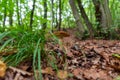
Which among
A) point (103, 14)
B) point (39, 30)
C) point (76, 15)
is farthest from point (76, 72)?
point (103, 14)

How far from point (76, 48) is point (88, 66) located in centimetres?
67

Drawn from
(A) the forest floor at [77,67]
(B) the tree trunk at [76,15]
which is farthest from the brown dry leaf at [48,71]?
(B) the tree trunk at [76,15]

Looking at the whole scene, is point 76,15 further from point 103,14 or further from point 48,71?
point 48,71

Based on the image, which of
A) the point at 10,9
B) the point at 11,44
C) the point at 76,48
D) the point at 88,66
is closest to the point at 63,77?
the point at 88,66

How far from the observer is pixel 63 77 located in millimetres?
2418

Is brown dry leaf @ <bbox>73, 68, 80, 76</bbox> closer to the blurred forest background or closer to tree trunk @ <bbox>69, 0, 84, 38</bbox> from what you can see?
Result: the blurred forest background

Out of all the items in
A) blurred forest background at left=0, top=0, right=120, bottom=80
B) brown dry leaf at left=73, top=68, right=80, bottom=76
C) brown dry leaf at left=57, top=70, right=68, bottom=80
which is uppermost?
blurred forest background at left=0, top=0, right=120, bottom=80

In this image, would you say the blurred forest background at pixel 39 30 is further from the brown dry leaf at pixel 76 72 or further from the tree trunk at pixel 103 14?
the brown dry leaf at pixel 76 72

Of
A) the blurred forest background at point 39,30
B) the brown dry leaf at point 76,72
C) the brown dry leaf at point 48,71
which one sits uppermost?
the blurred forest background at point 39,30

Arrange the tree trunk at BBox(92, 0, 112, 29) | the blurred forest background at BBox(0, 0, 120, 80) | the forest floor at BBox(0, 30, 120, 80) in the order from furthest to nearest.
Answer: the tree trunk at BBox(92, 0, 112, 29) < the blurred forest background at BBox(0, 0, 120, 80) < the forest floor at BBox(0, 30, 120, 80)

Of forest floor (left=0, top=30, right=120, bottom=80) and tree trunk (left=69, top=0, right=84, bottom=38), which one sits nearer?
forest floor (left=0, top=30, right=120, bottom=80)

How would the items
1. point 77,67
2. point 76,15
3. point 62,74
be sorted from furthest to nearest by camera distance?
point 76,15, point 77,67, point 62,74

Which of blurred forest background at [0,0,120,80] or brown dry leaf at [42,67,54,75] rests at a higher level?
blurred forest background at [0,0,120,80]

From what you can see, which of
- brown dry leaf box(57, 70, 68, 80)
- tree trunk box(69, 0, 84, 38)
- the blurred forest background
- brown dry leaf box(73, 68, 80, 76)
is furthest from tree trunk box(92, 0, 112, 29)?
brown dry leaf box(57, 70, 68, 80)
